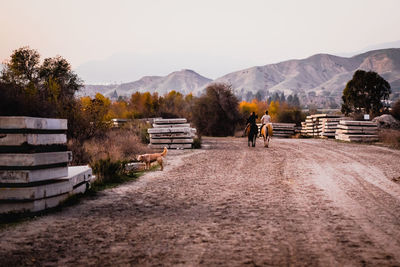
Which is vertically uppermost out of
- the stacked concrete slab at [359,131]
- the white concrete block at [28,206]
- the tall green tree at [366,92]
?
the tall green tree at [366,92]

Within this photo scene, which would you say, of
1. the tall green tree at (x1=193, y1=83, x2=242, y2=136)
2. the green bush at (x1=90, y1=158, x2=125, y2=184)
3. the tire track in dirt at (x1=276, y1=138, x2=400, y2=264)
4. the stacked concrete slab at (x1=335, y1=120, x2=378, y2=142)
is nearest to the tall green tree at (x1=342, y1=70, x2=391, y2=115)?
the tall green tree at (x1=193, y1=83, x2=242, y2=136)

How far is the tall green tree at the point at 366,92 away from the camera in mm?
48656

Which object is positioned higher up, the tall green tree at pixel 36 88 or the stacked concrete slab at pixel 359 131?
the tall green tree at pixel 36 88

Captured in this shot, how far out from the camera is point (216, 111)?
39.2 m

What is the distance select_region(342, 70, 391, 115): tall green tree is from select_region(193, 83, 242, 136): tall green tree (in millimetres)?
19509

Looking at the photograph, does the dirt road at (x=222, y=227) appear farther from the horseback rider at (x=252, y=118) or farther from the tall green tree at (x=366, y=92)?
the tall green tree at (x=366, y=92)

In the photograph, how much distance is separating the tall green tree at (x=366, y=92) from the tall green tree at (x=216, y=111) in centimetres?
1951

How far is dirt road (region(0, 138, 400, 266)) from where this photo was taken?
12.3ft

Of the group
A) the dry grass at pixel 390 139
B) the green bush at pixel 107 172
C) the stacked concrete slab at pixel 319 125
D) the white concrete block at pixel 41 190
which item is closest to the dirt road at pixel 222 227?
the white concrete block at pixel 41 190

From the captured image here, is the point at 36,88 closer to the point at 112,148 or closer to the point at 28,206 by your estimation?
the point at 112,148

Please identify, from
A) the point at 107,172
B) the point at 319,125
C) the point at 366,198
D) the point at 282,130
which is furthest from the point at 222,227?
the point at 282,130

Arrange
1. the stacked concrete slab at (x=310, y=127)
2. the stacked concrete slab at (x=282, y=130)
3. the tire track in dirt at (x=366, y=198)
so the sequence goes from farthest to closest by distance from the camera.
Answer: the stacked concrete slab at (x=282, y=130), the stacked concrete slab at (x=310, y=127), the tire track in dirt at (x=366, y=198)

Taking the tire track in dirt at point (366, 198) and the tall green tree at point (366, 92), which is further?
the tall green tree at point (366, 92)

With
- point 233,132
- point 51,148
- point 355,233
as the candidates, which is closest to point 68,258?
point 51,148
